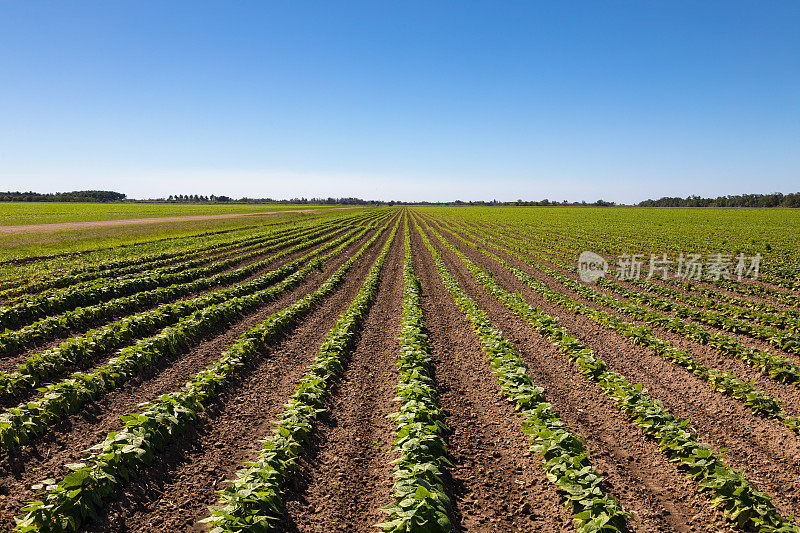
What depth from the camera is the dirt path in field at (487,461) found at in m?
5.34

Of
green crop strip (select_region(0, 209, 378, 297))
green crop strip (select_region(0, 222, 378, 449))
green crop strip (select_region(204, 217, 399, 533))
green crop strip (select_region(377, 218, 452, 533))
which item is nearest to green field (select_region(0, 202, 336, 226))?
green crop strip (select_region(0, 209, 378, 297))

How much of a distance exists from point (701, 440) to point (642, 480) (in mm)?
2205

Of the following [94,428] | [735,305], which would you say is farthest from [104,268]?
[735,305]

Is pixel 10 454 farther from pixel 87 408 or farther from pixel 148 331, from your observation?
pixel 148 331

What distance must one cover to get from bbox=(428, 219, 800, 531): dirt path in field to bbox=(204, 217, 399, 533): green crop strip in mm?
6328

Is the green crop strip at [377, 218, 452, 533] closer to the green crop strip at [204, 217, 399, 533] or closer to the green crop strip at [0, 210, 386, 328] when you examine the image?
the green crop strip at [204, 217, 399, 533]

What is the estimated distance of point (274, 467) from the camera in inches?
221

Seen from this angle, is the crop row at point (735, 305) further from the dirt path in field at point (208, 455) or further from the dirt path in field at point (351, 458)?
the dirt path in field at point (208, 455)

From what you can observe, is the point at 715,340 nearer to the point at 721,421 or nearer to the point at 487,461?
the point at 721,421

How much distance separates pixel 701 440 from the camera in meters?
7.18

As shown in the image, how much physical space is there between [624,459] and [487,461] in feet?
8.19

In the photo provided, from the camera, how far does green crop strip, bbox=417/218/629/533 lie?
4797 millimetres

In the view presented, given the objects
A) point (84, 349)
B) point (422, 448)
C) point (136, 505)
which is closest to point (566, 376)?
point (422, 448)

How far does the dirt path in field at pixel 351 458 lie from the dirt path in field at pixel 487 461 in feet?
4.10
